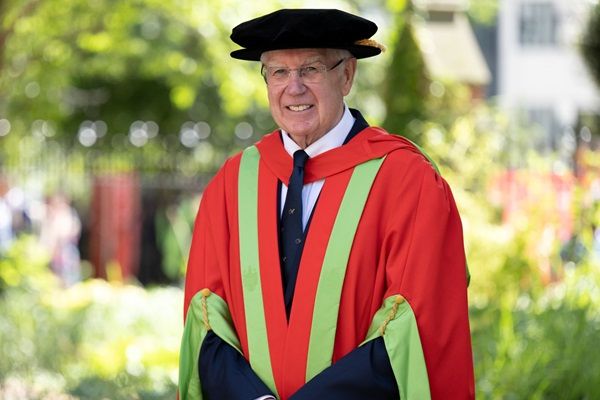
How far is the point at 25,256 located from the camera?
1195cm

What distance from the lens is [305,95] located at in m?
4.04

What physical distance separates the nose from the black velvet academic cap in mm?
91

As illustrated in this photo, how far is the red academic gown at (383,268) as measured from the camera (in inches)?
153

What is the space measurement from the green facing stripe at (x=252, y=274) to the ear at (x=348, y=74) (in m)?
0.36

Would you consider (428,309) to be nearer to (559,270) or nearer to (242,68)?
(559,270)

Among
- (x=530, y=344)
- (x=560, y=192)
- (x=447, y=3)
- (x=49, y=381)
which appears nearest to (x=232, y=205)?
(x=530, y=344)

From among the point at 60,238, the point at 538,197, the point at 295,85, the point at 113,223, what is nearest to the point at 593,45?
the point at 538,197

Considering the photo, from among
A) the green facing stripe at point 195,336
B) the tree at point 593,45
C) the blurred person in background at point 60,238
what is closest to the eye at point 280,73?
the green facing stripe at point 195,336

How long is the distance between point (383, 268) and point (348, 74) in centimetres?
62

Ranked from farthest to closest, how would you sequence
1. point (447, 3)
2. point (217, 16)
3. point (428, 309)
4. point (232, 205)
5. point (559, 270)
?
point (447, 3)
point (217, 16)
point (559, 270)
point (232, 205)
point (428, 309)

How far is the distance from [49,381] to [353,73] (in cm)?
463

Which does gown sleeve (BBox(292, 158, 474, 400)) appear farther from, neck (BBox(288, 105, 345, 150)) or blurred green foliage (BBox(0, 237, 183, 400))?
blurred green foliage (BBox(0, 237, 183, 400))

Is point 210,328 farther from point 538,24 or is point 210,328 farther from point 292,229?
point 538,24

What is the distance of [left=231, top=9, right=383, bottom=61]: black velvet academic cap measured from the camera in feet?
12.9
